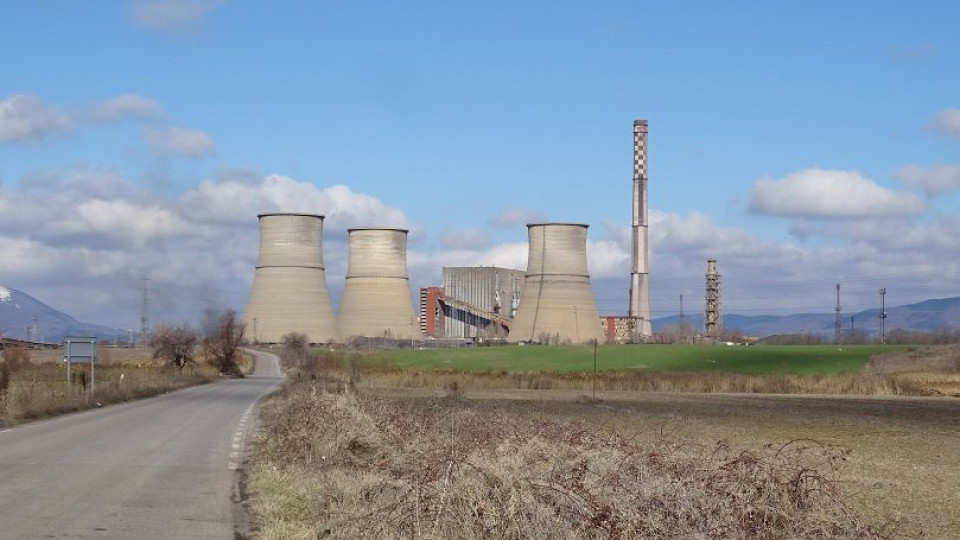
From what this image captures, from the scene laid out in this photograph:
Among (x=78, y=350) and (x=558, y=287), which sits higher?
(x=558, y=287)

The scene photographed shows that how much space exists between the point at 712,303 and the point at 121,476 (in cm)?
10569

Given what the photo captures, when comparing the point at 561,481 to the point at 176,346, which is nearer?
the point at 561,481

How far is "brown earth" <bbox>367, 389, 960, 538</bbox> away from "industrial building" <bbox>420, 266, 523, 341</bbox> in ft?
219

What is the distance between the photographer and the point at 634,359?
267 ft

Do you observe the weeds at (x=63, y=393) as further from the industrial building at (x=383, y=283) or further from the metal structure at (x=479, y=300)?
the metal structure at (x=479, y=300)

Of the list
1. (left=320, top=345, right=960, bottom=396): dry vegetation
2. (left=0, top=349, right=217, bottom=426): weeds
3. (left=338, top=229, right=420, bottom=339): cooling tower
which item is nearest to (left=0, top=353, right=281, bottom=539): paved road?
(left=0, top=349, right=217, bottom=426): weeds

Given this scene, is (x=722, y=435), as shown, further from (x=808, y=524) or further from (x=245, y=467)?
(x=808, y=524)

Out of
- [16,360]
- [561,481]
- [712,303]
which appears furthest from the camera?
[712,303]

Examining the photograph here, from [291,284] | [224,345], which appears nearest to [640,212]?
[291,284]

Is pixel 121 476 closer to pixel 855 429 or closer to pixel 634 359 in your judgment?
pixel 855 429

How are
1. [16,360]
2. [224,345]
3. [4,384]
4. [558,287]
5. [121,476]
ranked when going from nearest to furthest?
1. [121,476]
2. [4,384]
3. [16,360]
4. [224,345]
5. [558,287]

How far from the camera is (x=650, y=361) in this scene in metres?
79.9

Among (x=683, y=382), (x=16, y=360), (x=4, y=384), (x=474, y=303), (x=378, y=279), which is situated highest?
(x=378, y=279)

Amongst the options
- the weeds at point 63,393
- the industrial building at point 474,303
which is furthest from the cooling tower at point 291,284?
the industrial building at point 474,303
